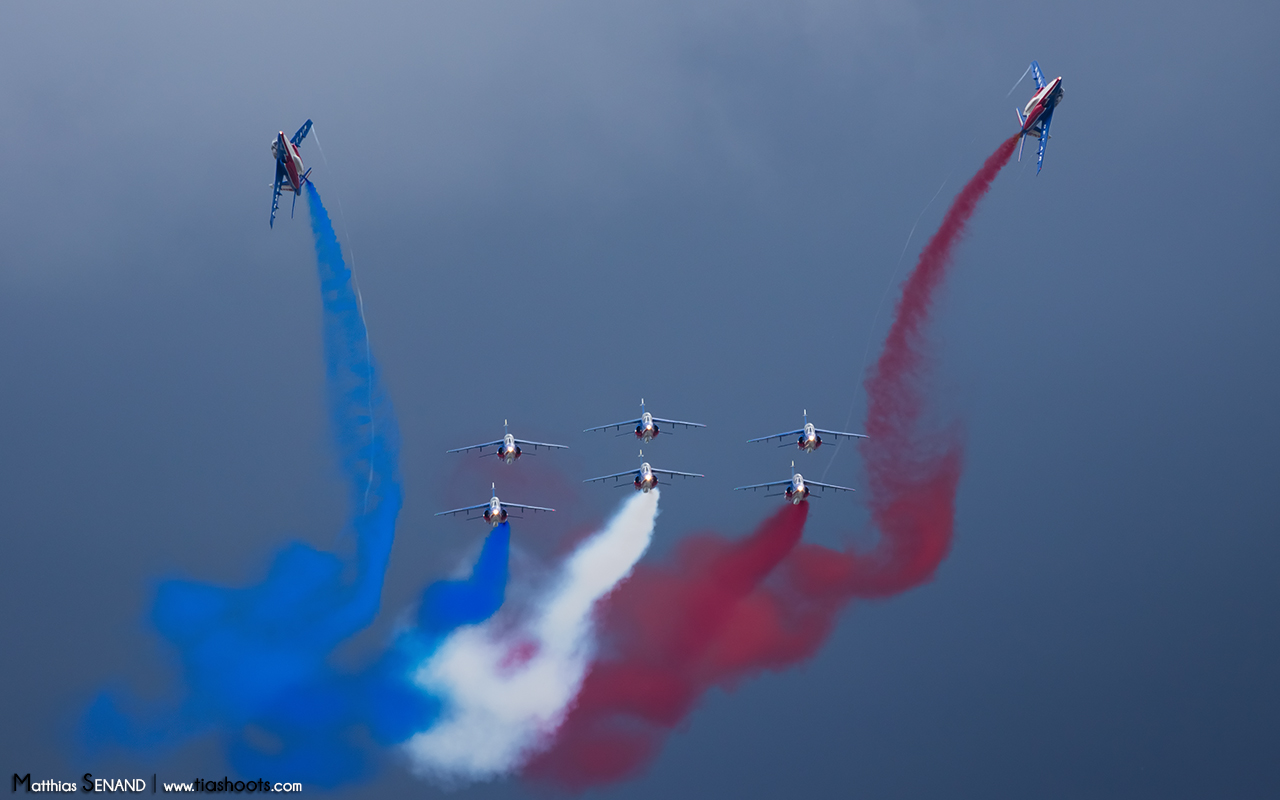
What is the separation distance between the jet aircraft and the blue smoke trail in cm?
274

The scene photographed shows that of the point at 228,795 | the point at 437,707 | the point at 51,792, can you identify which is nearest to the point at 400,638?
the point at 437,707

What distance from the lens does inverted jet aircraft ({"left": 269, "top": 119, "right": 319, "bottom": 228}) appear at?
5409 cm

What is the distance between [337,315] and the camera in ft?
190

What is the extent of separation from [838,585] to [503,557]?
42.7 ft

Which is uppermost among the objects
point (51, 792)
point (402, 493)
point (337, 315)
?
point (337, 315)

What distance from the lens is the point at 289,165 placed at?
2142 inches

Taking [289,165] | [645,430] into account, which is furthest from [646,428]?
[289,165]

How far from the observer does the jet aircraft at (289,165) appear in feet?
177

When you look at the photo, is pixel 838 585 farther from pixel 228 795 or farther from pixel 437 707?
pixel 228 795

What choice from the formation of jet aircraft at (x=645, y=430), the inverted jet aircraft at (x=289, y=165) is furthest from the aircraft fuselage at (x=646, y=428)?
the inverted jet aircraft at (x=289, y=165)

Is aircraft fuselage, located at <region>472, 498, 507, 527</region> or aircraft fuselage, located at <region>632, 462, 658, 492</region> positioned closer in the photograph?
aircraft fuselage, located at <region>472, 498, 507, 527</region>

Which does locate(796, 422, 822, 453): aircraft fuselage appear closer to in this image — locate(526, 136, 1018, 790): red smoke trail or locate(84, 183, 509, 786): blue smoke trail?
locate(526, 136, 1018, 790): red smoke trail

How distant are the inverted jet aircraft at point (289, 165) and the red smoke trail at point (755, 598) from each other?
1959 cm

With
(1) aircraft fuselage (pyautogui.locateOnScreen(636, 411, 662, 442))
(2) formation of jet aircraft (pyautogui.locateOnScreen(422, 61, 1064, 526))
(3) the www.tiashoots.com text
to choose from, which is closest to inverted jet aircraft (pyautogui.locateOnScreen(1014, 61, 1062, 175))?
(2) formation of jet aircraft (pyautogui.locateOnScreen(422, 61, 1064, 526))
